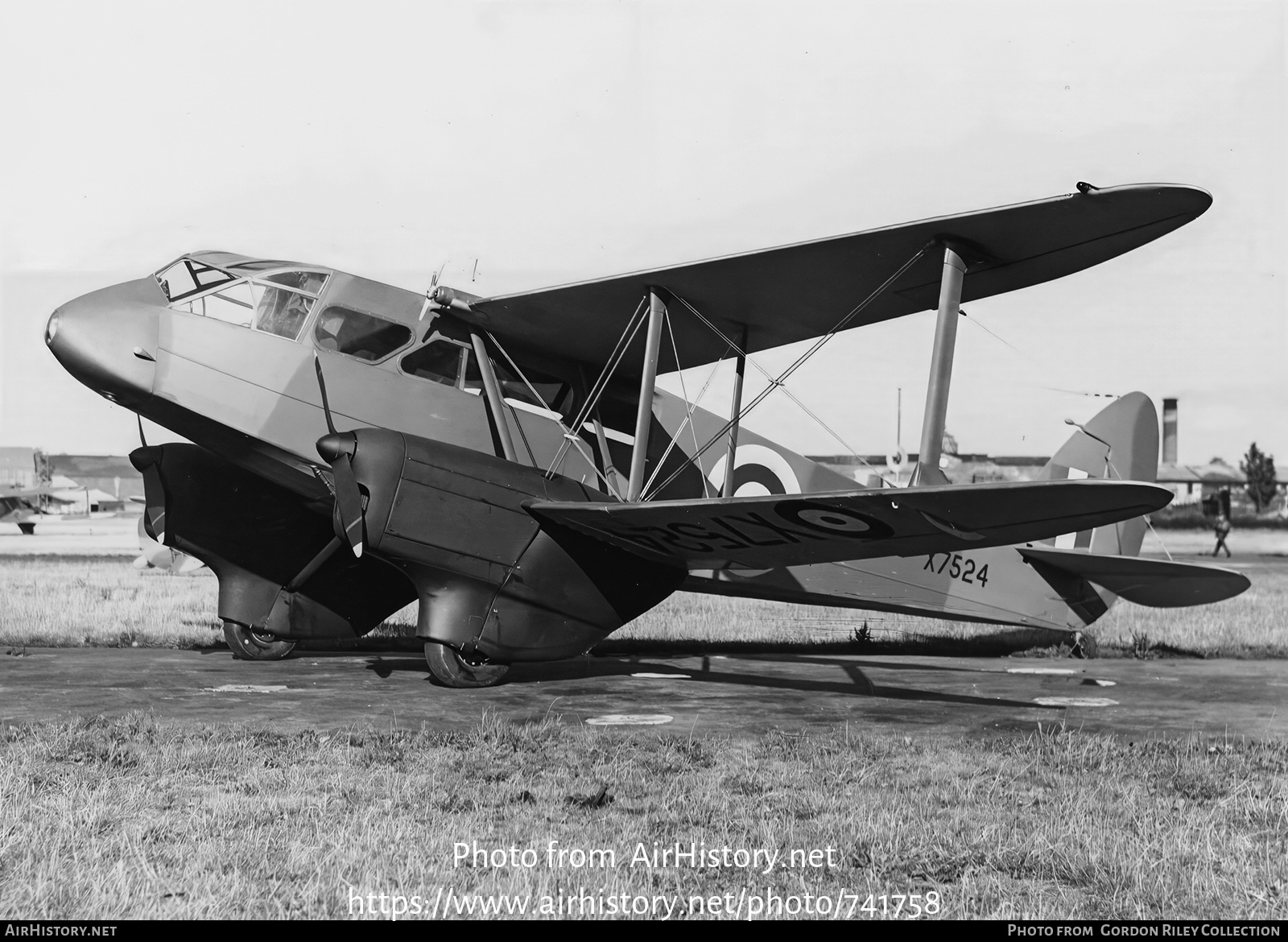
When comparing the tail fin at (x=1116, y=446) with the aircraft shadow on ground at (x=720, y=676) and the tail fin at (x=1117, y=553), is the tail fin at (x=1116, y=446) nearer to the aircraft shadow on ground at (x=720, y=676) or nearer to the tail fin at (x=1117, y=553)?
the tail fin at (x=1117, y=553)

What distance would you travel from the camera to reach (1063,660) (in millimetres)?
13664

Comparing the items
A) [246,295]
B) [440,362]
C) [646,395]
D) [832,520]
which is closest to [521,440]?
[440,362]

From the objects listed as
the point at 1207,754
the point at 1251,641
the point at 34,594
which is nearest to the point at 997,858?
the point at 1207,754

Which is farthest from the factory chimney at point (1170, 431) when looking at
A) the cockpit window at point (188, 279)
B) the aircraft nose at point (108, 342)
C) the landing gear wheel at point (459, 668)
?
the aircraft nose at point (108, 342)

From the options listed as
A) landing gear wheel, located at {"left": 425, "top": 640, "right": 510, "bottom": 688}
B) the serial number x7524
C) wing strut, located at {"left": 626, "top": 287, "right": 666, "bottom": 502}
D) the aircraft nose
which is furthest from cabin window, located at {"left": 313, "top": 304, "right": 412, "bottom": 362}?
the serial number x7524

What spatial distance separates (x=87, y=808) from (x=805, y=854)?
3170mm

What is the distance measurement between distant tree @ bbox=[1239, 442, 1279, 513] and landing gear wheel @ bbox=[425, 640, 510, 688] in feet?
310

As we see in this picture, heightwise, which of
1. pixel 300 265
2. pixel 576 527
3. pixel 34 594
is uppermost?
pixel 300 265

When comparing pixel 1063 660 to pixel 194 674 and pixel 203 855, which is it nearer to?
pixel 194 674

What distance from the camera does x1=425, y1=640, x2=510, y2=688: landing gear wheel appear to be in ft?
31.2

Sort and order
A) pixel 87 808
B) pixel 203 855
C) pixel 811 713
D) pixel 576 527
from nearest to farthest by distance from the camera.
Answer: pixel 203 855 < pixel 87 808 < pixel 811 713 < pixel 576 527

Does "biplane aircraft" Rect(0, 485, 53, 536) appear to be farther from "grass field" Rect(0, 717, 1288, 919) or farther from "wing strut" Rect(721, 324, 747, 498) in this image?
"grass field" Rect(0, 717, 1288, 919)

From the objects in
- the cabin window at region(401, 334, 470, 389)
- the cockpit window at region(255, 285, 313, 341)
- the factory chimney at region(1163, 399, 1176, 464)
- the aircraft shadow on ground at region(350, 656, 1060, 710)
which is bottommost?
the aircraft shadow on ground at region(350, 656, 1060, 710)
